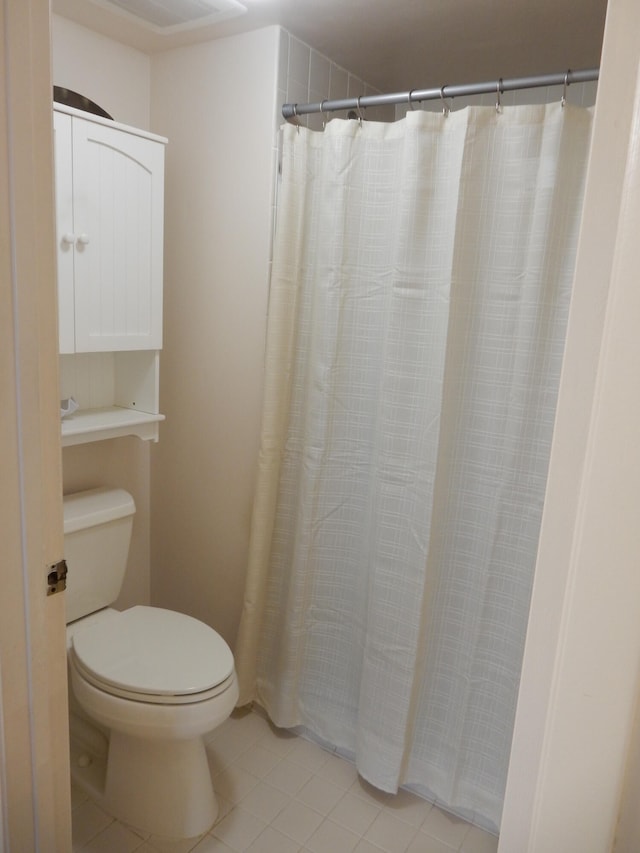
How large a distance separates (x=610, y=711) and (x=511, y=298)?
1.25 metres

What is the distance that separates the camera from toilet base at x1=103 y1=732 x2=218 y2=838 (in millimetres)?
1669

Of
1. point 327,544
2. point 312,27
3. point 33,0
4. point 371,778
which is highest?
point 312,27

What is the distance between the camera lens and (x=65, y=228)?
5.50 ft

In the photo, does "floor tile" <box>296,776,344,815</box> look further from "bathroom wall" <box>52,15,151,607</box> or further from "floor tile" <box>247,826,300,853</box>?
"bathroom wall" <box>52,15,151,607</box>

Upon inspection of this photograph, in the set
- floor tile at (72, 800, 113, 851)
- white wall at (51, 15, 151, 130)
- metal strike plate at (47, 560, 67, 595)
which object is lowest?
floor tile at (72, 800, 113, 851)

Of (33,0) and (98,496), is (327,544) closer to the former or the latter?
(98,496)

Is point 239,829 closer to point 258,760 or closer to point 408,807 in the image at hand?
point 258,760

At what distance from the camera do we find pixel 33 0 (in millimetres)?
799

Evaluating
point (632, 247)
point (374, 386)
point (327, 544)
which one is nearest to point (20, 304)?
point (632, 247)

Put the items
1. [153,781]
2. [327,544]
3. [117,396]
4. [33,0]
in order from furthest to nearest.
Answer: [117,396], [327,544], [153,781], [33,0]

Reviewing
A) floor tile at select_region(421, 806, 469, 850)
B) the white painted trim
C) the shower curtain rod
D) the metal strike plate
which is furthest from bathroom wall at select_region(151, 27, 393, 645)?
the white painted trim

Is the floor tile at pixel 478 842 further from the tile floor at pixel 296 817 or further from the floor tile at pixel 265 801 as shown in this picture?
the floor tile at pixel 265 801

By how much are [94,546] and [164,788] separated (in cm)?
71

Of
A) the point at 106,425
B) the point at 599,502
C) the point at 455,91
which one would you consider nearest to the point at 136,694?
the point at 106,425
